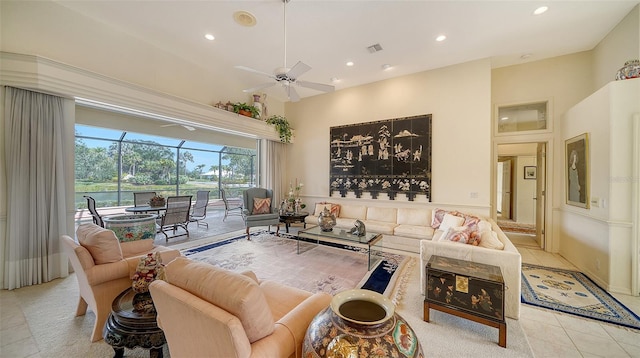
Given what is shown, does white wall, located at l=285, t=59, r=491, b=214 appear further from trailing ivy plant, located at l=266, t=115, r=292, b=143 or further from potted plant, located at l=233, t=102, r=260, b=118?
potted plant, located at l=233, t=102, r=260, b=118

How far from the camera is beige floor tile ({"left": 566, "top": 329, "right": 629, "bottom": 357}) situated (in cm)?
181

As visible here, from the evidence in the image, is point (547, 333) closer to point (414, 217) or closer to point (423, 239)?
point (423, 239)

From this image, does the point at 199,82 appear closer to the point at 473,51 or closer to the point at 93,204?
the point at 93,204

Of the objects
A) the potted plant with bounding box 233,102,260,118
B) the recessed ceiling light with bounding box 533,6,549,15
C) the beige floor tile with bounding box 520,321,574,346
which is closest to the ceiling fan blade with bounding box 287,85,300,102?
the potted plant with bounding box 233,102,260,118

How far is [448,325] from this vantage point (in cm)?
212

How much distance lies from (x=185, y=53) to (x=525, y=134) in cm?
664

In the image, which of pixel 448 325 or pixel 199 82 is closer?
pixel 448 325

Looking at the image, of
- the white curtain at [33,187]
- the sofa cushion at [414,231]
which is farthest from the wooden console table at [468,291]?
the white curtain at [33,187]

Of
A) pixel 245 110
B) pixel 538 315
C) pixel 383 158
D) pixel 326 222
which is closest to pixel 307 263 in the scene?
pixel 326 222

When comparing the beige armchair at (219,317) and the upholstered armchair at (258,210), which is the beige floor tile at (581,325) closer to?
the beige armchair at (219,317)

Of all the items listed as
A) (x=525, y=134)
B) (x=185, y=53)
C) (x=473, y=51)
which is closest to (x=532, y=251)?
(x=525, y=134)

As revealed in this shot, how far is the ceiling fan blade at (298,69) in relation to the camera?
2.56m

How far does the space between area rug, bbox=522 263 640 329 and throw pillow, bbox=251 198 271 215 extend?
15.0 feet

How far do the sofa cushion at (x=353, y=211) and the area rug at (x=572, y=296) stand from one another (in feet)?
9.21
